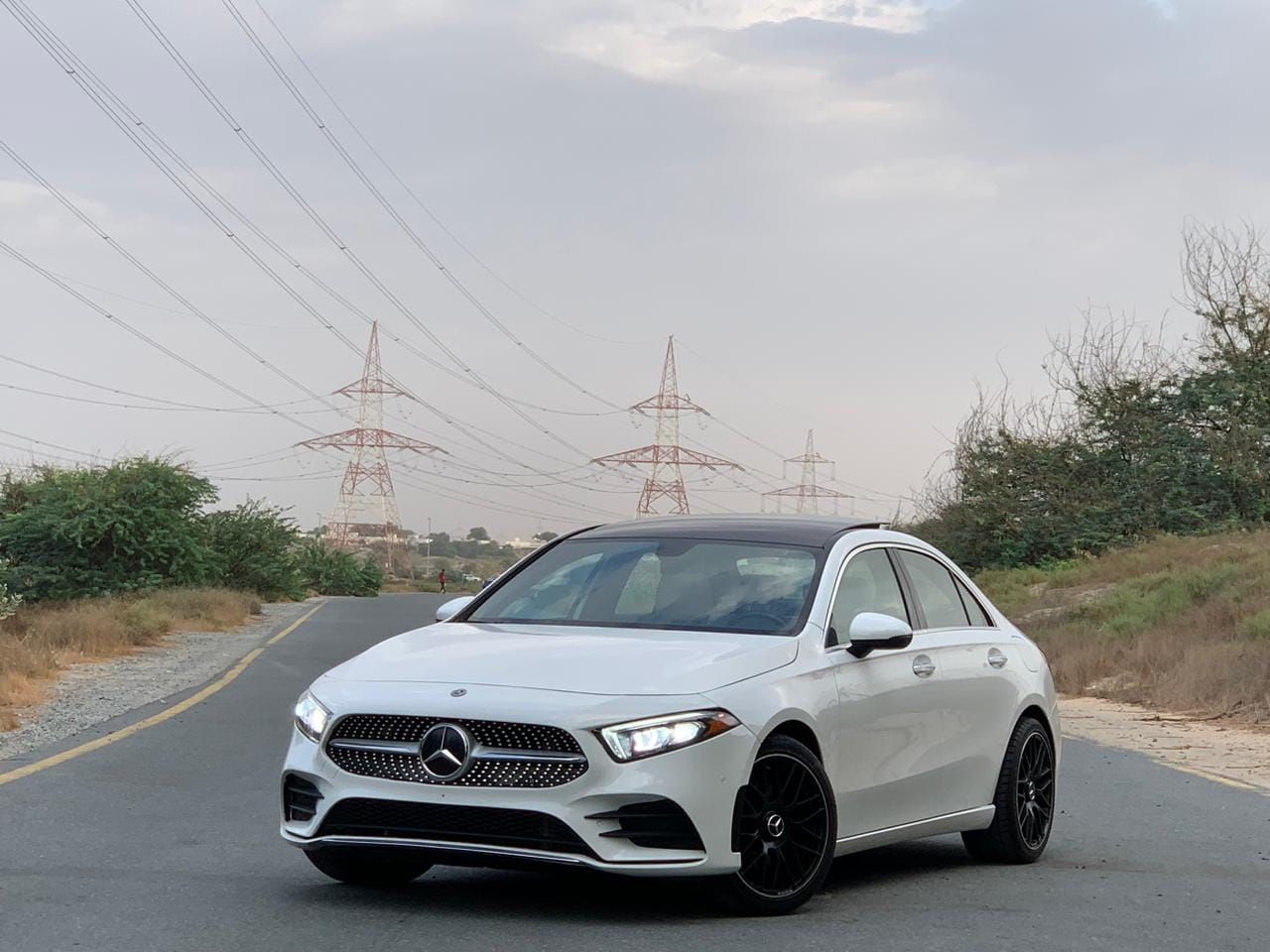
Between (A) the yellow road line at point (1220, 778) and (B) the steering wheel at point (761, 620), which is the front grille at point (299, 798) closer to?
(B) the steering wheel at point (761, 620)

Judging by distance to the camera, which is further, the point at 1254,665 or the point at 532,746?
the point at 1254,665

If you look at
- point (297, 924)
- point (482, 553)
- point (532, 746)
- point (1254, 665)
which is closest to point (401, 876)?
point (297, 924)

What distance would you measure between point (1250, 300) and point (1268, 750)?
1122 inches

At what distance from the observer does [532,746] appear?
249 inches

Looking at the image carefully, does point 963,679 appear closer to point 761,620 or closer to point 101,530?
point 761,620

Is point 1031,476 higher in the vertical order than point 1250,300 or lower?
lower

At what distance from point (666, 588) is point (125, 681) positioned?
564 inches

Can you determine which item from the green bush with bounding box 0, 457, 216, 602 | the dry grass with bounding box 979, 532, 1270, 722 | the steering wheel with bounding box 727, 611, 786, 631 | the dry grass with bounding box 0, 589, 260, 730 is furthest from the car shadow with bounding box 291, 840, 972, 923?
the green bush with bounding box 0, 457, 216, 602

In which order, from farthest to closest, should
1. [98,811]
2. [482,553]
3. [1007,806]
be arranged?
[482,553]
[98,811]
[1007,806]

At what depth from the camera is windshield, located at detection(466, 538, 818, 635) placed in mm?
7492

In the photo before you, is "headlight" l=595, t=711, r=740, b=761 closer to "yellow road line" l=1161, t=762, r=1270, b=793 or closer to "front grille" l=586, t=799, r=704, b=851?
"front grille" l=586, t=799, r=704, b=851

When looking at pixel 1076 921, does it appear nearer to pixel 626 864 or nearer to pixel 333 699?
pixel 626 864

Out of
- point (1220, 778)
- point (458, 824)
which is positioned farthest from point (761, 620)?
point (1220, 778)

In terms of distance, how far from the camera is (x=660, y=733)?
6340 millimetres
